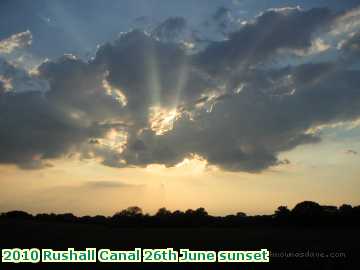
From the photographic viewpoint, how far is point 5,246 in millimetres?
48406

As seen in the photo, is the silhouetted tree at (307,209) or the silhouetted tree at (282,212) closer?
the silhouetted tree at (307,209)

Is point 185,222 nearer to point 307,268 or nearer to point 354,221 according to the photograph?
point 354,221

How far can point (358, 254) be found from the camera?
46.4m

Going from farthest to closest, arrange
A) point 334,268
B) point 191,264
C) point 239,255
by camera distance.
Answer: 1. point 239,255
2. point 191,264
3. point 334,268

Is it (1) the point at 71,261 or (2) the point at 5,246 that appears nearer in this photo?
(1) the point at 71,261

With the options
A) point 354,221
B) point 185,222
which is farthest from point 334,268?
point 185,222

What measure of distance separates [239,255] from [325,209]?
94.3m

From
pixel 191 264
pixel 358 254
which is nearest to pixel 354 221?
pixel 358 254

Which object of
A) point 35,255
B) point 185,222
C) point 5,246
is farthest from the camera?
point 185,222

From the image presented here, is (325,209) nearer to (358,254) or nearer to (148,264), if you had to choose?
(358,254)

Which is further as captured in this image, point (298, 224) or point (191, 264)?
point (298, 224)

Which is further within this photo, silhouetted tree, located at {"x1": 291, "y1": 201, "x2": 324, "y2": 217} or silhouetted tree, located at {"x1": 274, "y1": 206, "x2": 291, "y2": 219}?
silhouetted tree, located at {"x1": 274, "y1": 206, "x2": 291, "y2": 219}

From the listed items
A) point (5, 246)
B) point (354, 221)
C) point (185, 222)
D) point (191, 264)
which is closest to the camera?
point (191, 264)

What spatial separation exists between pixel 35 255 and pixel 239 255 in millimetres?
23698
